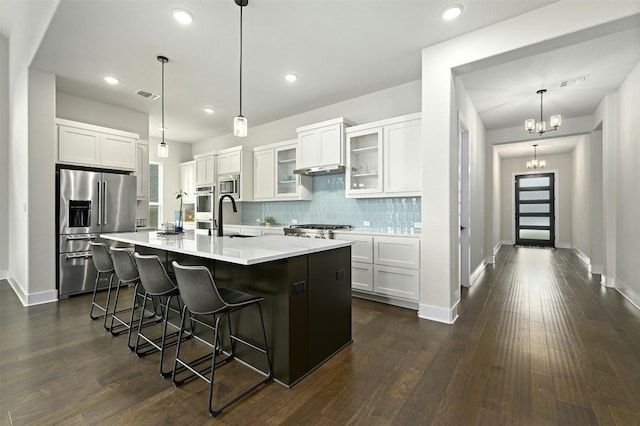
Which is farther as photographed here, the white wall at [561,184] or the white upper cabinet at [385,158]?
the white wall at [561,184]

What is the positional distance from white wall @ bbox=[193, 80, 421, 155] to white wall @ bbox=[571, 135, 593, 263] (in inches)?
184

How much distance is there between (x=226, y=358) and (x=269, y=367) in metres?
0.45

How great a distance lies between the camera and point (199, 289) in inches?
72.0

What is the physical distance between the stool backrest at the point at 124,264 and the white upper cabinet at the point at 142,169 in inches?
108

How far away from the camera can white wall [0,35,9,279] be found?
4.91m

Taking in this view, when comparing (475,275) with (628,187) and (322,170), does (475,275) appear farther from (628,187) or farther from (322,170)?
(322,170)

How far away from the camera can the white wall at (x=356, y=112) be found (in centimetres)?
420

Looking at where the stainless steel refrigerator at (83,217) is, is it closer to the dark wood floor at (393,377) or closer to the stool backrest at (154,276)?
the dark wood floor at (393,377)

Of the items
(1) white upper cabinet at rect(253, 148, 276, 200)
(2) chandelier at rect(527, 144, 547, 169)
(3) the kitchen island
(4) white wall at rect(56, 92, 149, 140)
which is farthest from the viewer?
(2) chandelier at rect(527, 144, 547, 169)

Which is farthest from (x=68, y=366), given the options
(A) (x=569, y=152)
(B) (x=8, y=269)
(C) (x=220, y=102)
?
(A) (x=569, y=152)

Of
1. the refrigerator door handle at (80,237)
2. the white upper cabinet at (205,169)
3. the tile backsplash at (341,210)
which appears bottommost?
the refrigerator door handle at (80,237)

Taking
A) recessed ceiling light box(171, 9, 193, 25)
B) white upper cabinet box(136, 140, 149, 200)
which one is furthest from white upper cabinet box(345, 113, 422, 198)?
Result: white upper cabinet box(136, 140, 149, 200)

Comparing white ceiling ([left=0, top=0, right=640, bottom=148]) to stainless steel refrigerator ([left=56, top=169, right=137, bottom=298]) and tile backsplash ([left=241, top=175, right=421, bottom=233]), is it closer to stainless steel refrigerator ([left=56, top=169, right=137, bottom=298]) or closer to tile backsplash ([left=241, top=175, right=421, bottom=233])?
stainless steel refrigerator ([left=56, top=169, right=137, bottom=298])

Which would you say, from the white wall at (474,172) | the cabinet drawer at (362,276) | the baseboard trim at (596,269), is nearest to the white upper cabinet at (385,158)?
the white wall at (474,172)
